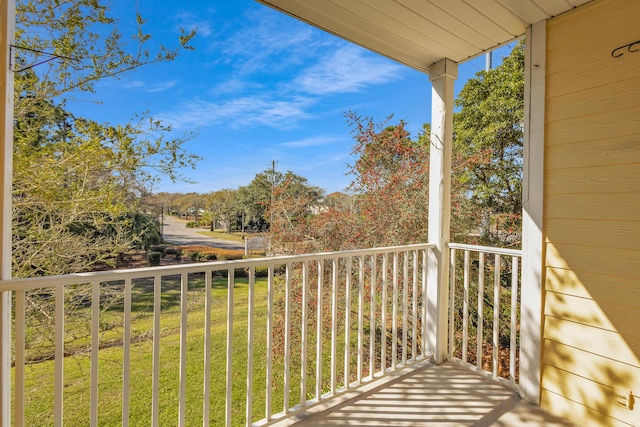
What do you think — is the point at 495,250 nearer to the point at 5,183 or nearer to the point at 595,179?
the point at 595,179

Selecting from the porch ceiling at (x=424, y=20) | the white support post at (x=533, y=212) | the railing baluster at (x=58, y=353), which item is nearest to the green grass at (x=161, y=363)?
the railing baluster at (x=58, y=353)

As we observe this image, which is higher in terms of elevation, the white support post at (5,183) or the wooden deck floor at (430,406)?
the white support post at (5,183)

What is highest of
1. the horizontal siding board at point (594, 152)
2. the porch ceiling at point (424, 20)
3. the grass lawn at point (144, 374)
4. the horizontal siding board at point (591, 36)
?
the porch ceiling at point (424, 20)

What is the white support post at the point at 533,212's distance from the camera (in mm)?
2084

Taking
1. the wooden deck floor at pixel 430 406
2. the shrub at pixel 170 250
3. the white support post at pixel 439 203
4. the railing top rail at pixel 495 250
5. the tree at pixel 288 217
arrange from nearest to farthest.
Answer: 1. the wooden deck floor at pixel 430 406
2. the railing top rail at pixel 495 250
3. the white support post at pixel 439 203
4. the shrub at pixel 170 250
5. the tree at pixel 288 217

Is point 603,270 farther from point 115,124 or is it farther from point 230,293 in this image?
point 115,124

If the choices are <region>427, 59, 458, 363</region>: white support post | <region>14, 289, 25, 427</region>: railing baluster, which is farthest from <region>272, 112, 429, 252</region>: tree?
<region>14, 289, 25, 427</region>: railing baluster

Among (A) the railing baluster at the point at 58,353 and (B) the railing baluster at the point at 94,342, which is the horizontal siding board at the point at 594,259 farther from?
(A) the railing baluster at the point at 58,353

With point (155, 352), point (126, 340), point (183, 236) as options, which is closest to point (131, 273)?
point (126, 340)

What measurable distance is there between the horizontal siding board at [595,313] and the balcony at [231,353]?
0.95ft

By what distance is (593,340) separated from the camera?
1.87m

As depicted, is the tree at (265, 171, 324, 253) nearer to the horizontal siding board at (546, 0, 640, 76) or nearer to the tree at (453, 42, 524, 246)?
the tree at (453, 42, 524, 246)

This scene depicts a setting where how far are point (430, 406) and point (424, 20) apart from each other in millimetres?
2519

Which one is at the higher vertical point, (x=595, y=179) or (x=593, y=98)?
(x=593, y=98)
